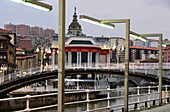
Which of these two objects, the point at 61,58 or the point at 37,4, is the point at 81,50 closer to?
the point at 37,4

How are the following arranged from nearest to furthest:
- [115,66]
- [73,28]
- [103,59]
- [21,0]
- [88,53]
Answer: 1. [21,0]
2. [115,66]
3. [88,53]
4. [103,59]
5. [73,28]

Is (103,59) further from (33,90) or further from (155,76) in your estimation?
(155,76)

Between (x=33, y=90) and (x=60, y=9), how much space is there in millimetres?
44236

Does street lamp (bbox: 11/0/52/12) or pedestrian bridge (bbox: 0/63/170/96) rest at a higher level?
street lamp (bbox: 11/0/52/12)

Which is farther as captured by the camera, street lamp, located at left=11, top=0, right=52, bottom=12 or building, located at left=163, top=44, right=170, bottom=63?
building, located at left=163, top=44, right=170, bottom=63

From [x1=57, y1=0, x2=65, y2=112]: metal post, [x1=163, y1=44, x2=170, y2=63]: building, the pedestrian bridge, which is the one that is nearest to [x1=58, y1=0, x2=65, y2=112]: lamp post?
[x1=57, y1=0, x2=65, y2=112]: metal post

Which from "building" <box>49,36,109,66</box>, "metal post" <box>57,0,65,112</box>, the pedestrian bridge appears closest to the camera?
"metal post" <box>57,0,65,112</box>

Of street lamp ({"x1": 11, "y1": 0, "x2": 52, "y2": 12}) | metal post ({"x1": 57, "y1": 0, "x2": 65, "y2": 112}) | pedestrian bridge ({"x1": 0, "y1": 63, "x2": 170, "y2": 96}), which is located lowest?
pedestrian bridge ({"x1": 0, "y1": 63, "x2": 170, "y2": 96})

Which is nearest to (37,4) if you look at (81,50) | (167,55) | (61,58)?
(61,58)

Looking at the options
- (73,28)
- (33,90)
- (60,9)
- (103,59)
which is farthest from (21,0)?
(73,28)

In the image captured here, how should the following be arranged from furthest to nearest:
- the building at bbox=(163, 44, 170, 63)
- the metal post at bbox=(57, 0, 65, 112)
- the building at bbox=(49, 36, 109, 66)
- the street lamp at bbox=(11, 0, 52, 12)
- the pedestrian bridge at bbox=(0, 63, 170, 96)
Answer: the building at bbox=(163, 44, 170, 63)
the building at bbox=(49, 36, 109, 66)
the pedestrian bridge at bbox=(0, 63, 170, 96)
the street lamp at bbox=(11, 0, 52, 12)
the metal post at bbox=(57, 0, 65, 112)

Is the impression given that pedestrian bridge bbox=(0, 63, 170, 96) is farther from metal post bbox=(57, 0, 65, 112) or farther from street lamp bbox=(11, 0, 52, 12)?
metal post bbox=(57, 0, 65, 112)

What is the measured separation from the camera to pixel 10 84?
1633 inches

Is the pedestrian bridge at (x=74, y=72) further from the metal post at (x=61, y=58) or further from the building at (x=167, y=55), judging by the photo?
the building at (x=167, y=55)
